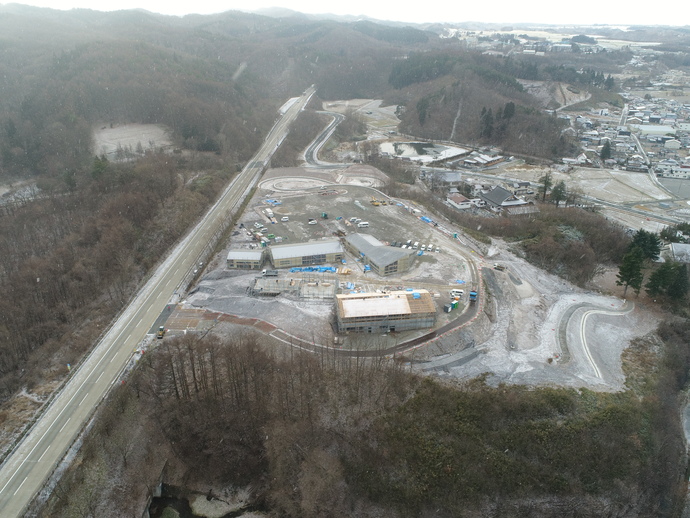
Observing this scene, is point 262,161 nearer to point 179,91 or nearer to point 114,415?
point 179,91

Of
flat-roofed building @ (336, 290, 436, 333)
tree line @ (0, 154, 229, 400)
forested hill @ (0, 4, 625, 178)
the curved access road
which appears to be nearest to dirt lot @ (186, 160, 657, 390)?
flat-roofed building @ (336, 290, 436, 333)

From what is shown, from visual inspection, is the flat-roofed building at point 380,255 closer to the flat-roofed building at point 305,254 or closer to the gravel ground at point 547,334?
the flat-roofed building at point 305,254

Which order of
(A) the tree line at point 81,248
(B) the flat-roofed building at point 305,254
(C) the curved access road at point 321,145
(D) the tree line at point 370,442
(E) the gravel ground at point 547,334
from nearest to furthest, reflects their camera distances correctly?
(D) the tree line at point 370,442, (E) the gravel ground at point 547,334, (A) the tree line at point 81,248, (B) the flat-roofed building at point 305,254, (C) the curved access road at point 321,145

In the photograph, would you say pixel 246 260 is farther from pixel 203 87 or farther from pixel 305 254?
pixel 203 87

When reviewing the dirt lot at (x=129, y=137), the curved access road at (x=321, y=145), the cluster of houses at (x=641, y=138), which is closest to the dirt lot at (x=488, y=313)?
the curved access road at (x=321, y=145)

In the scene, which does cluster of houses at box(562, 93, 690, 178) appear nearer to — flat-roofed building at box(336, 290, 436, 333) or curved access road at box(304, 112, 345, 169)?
curved access road at box(304, 112, 345, 169)

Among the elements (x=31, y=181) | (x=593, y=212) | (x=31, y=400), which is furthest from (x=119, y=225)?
(x=593, y=212)
